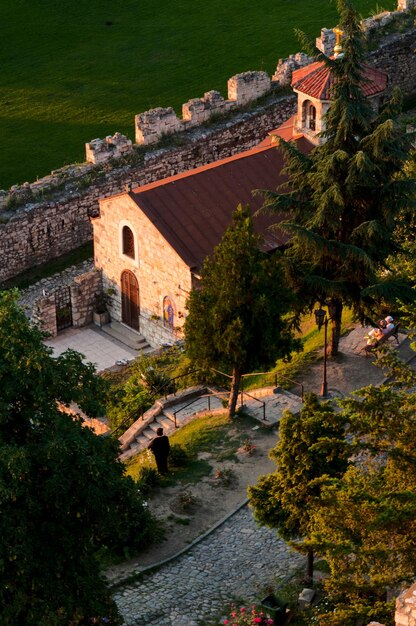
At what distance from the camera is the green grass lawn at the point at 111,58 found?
52.6 m

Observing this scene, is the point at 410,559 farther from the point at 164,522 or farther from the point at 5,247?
the point at 5,247

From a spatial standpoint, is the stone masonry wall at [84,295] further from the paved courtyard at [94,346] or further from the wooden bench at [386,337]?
the wooden bench at [386,337]

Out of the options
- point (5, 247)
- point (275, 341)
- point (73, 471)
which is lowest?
point (5, 247)

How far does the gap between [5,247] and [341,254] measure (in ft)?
48.9

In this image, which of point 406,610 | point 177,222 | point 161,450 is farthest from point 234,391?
point 406,610

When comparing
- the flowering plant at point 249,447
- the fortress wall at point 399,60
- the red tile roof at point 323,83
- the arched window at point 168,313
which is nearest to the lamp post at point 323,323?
the flowering plant at point 249,447

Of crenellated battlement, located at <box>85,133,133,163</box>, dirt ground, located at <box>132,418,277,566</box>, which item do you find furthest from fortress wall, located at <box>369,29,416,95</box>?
dirt ground, located at <box>132,418,277,566</box>

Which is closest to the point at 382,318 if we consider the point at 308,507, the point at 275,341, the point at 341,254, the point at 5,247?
the point at 341,254

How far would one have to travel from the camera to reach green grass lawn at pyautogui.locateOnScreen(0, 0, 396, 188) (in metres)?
52.6

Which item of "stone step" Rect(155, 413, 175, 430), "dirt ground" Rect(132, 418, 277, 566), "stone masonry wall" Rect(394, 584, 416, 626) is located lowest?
"stone step" Rect(155, 413, 175, 430)

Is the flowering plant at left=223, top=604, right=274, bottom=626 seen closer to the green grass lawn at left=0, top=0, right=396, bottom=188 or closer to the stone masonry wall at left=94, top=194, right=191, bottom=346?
the stone masonry wall at left=94, top=194, right=191, bottom=346

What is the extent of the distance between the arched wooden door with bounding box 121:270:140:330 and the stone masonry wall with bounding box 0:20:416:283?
184 inches

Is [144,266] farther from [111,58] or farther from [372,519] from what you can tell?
[111,58]

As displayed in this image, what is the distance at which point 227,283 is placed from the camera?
3127cm
